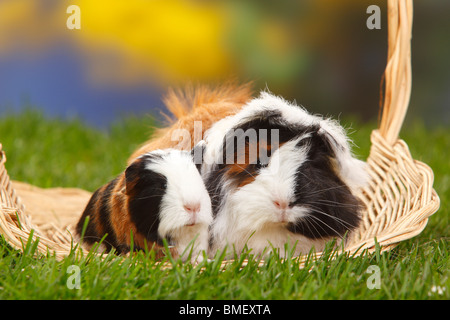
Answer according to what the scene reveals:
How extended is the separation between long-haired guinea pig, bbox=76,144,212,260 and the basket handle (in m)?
1.18

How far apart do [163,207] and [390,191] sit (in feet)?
3.99

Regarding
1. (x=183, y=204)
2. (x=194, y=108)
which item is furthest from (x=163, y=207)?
(x=194, y=108)

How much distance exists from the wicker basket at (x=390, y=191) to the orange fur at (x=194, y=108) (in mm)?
581

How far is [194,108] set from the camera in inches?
107

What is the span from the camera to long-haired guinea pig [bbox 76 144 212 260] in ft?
6.55

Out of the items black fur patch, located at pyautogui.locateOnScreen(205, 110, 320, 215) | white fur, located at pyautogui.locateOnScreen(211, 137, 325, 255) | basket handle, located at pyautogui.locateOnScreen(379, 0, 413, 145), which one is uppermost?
basket handle, located at pyautogui.locateOnScreen(379, 0, 413, 145)

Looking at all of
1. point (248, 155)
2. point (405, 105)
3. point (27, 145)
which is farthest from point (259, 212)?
point (27, 145)

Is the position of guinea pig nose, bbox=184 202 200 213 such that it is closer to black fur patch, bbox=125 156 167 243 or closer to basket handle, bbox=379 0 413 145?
black fur patch, bbox=125 156 167 243

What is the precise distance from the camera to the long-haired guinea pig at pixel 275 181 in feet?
6.72

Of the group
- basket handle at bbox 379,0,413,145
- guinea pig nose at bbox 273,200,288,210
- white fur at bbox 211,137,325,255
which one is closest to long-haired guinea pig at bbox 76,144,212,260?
white fur at bbox 211,137,325,255

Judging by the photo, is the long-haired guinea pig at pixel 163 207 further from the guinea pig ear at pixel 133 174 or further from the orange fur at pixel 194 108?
the orange fur at pixel 194 108

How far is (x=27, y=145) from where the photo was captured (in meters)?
4.54

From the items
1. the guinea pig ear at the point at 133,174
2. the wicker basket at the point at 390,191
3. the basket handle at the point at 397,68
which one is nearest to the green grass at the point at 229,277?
the wicker basket at the point at 390,191
